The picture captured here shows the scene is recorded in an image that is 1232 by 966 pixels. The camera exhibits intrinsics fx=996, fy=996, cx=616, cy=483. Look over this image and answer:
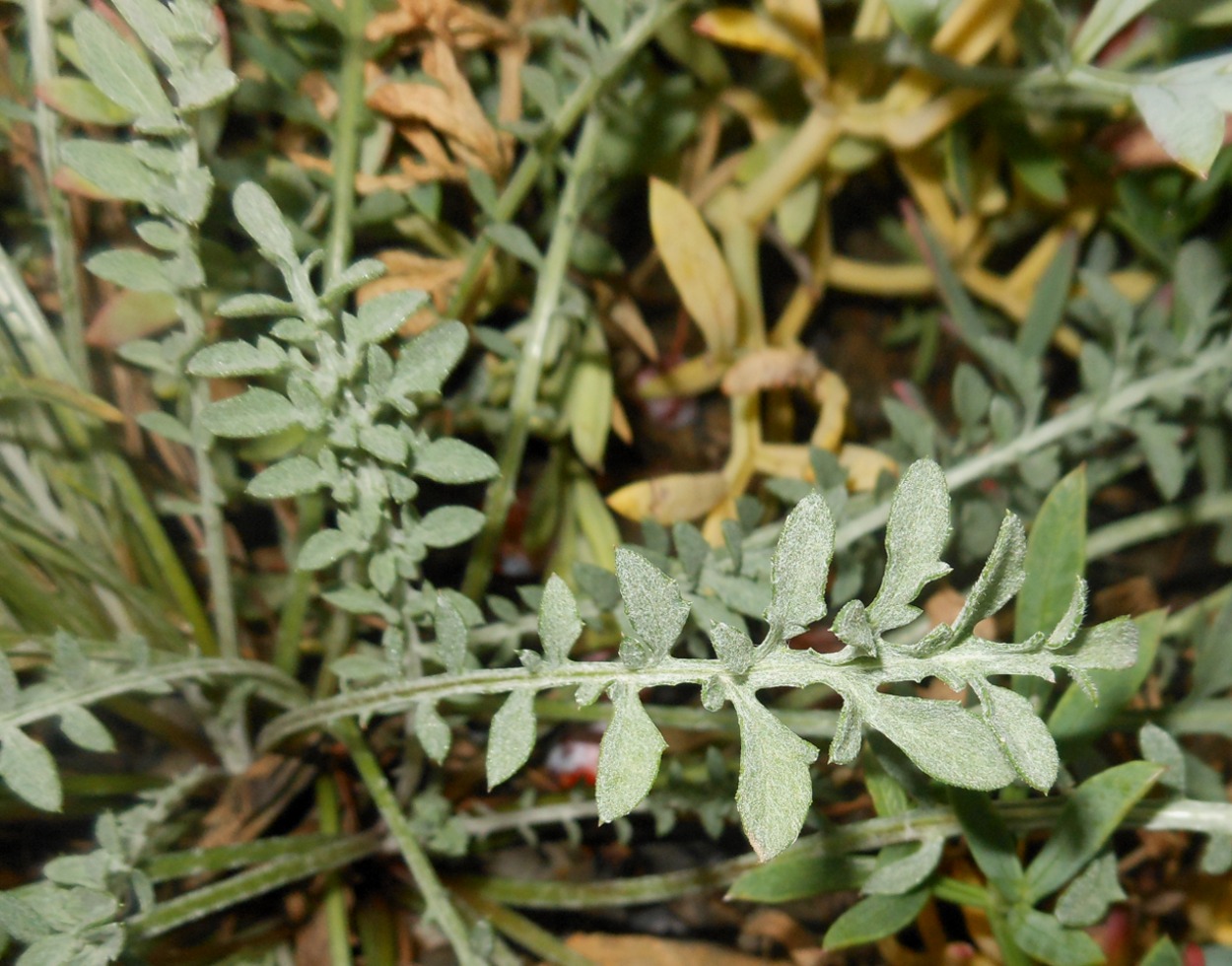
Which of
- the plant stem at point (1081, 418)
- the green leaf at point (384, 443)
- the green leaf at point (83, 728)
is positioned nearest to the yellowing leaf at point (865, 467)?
Answer: the plant stem at point (1081, 418)

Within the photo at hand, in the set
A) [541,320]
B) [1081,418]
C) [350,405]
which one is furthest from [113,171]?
[1081,418]

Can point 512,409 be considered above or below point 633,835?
above

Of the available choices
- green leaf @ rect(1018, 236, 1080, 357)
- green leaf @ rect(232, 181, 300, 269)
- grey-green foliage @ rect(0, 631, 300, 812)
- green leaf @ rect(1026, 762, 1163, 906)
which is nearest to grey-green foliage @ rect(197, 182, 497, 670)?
green leaf @ rect(232, 181, 300, 269)

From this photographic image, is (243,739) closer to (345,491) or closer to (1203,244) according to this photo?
(345,491)

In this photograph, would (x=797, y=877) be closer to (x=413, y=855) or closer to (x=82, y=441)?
(x=413, y=855)

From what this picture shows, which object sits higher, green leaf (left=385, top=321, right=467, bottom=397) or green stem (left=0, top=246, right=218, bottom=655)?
green leaf (left=385, top=321, right=467, bottom=397)

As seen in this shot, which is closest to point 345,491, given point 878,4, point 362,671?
point 362,671

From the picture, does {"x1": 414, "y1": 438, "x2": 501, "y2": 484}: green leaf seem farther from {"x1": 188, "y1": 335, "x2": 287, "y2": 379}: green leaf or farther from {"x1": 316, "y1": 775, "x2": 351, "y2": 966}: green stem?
{"x1": 316, "y1": 775, "x2": 351, "y2": 966}: green stem

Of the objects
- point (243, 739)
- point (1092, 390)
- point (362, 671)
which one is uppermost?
point (1092, 390)
